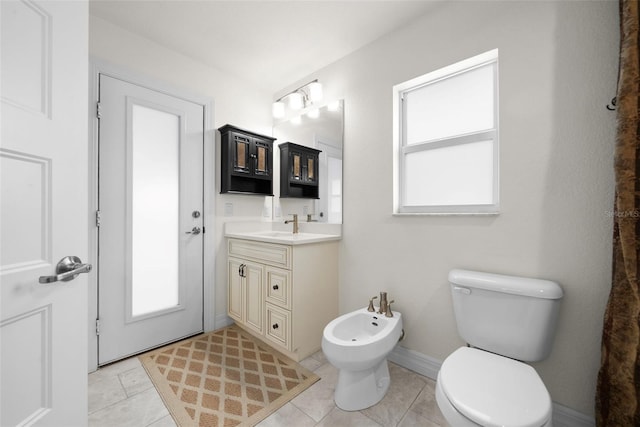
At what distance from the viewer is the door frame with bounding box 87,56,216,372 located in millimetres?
1746

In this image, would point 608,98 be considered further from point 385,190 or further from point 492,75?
point 385,190

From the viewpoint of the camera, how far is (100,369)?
1.77 metres

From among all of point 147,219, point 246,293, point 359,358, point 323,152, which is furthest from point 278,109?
point 359,358

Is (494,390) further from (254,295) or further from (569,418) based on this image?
(254,295)

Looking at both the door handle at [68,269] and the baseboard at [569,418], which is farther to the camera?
the baseboard at [569,418]

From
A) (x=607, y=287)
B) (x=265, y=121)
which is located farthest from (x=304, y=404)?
(x=265, y=121)

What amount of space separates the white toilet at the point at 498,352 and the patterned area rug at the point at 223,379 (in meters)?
0.94

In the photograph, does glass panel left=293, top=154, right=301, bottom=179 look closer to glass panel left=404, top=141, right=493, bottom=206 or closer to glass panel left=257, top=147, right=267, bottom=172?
glass panel left=257, top=147, right=267, bottom=172

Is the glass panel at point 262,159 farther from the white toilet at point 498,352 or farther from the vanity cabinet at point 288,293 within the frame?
the white toilet at point 498,352

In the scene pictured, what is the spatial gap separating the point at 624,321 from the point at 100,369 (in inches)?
111

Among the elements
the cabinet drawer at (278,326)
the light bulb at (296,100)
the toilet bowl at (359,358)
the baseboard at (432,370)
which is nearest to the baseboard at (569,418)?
the baseboard at (432,370)

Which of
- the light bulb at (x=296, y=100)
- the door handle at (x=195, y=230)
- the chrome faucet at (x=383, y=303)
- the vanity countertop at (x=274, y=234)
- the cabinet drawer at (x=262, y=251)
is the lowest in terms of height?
the chrome faucet at (x=383, y=303)

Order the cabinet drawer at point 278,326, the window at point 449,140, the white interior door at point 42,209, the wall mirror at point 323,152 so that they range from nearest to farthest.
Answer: the white interior door at point 42,209 < the window at point 449,140 < the cabinet drawer at point 278,326 < the wall mirror at point 323,152

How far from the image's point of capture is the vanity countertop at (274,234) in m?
1.88
